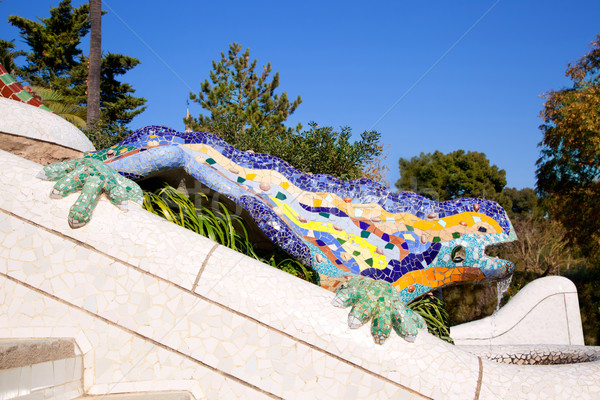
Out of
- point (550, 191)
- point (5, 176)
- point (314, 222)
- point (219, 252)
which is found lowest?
point (219, 252)

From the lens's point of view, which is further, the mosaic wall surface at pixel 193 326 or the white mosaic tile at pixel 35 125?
the white mosaic tile at pixel 35 125

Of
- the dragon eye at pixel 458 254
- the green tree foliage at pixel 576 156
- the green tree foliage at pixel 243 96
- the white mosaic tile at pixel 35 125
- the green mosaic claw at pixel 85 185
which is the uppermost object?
the green tree foliage at pixel 243 96

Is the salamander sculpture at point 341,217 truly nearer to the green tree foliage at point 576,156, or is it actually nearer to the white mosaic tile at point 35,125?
the white mosaic tile at point 35,125

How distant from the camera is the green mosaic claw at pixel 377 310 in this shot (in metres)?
2.34

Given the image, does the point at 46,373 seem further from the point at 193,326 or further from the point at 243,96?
the point at 243,96

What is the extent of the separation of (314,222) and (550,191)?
8.89 metres

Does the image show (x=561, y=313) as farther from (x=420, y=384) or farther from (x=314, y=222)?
(x=420, y=384)

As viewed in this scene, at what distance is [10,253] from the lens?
237 cm

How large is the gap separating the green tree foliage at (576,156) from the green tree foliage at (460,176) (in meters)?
15.5

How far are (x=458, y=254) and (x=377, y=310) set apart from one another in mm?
1878

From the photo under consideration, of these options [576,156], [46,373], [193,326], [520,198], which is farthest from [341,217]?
[520,198]

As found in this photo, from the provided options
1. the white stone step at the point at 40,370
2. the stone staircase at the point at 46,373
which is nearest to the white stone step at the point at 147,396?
the stone staircase at the point at 46,373

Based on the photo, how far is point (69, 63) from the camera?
18.5m

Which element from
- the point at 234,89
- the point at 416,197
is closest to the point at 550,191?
the point at 416,197
